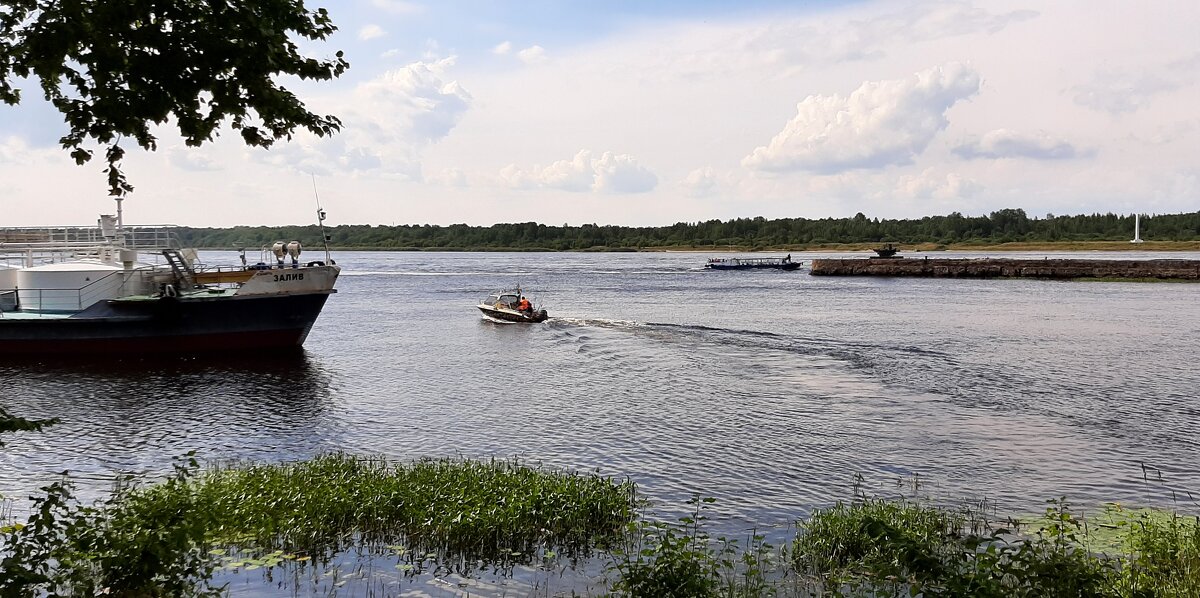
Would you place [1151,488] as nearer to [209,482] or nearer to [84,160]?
[209,482]

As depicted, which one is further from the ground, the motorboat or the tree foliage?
the tree foliage

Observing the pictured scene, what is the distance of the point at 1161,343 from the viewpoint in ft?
146

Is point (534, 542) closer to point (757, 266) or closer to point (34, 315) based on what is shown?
point (34, 315)

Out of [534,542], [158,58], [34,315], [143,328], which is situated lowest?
[534,542]

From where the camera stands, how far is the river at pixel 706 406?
19266 millimetres

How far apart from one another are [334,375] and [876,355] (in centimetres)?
2383

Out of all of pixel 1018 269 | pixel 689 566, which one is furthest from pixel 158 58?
pixel 1018 269

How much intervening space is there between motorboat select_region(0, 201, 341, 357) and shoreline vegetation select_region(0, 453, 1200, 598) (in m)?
24.3

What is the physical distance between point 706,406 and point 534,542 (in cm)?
1515

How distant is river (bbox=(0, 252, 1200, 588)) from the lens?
19266 mm

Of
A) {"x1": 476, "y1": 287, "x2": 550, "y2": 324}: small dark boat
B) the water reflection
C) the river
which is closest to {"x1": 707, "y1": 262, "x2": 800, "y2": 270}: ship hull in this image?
the river

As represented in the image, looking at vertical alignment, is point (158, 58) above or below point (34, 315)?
above

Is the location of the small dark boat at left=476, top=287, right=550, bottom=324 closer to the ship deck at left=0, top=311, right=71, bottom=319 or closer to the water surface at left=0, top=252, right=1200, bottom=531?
the water surface at left=0, top=252, right=1200, bottom=531

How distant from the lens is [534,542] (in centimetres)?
1363
